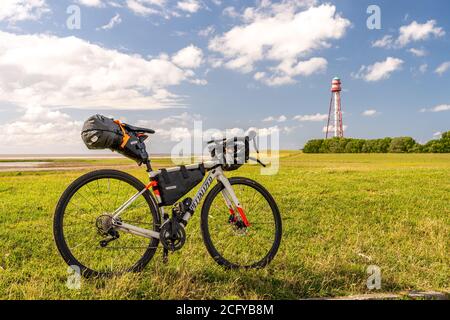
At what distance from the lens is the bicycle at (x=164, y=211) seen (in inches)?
181

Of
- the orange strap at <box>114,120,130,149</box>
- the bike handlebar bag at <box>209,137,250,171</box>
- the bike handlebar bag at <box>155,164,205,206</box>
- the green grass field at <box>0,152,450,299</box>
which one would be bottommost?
the green grass field at <box>0,152,450,299</box>

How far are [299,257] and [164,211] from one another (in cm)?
228

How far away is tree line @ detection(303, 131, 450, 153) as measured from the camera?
231 ft

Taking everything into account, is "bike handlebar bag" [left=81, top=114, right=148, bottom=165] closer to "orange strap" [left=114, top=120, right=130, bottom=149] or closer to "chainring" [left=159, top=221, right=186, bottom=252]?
"orange strap" [left=114, top=120, right=130, bottom=149]

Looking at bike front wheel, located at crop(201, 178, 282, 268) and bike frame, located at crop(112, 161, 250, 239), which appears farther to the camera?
bike front wheel, located at crop(201, 178, 282, 268)

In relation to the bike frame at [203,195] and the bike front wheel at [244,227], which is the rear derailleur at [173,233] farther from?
the bike front wheel at [244,227]

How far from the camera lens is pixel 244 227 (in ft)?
17.9

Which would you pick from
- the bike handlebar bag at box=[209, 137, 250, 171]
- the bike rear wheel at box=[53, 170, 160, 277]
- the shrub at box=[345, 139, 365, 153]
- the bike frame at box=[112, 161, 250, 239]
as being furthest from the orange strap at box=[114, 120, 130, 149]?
the shrub at box=[345, 139, 365, 153]

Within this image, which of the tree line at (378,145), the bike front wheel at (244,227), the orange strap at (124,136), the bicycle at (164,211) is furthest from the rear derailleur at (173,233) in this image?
the tree line at (378,145)

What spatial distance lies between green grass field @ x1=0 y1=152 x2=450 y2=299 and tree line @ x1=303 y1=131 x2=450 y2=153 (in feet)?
217

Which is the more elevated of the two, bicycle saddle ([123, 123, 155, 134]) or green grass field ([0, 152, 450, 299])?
bicycle saddle ([123, 123, 155, 134])

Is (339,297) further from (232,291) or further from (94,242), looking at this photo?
(94,242)
